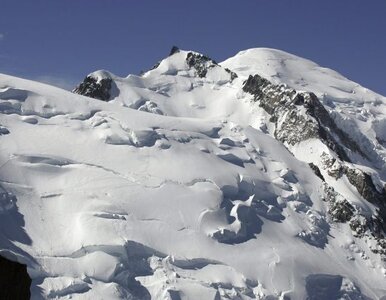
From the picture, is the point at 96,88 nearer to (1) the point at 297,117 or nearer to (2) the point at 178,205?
(1) the point at 297,117

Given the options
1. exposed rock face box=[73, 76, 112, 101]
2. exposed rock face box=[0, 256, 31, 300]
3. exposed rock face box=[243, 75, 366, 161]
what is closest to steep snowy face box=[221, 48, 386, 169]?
exposed rock face box=[243, 75, 366, 161]

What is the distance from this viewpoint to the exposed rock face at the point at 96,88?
92.8 metres

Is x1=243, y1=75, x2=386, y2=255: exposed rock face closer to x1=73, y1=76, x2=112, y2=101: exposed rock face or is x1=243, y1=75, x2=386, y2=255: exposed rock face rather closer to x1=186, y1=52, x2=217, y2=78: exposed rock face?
x1=186, y1=52, x2=217, y2=78: exposed rock face

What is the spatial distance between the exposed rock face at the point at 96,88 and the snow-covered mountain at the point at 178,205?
30.4ft

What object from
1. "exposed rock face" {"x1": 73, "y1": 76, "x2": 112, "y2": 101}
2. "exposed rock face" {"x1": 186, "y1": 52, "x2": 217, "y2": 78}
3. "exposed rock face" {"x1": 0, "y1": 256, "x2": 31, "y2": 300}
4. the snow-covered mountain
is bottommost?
the snow-covered mountain

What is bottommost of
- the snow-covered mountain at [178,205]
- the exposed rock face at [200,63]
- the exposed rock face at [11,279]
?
the snow-covered mountain at [178,205]

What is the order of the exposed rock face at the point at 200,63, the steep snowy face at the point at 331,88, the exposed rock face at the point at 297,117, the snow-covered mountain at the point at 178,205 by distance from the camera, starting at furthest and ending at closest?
1. the steep snowy face at the point at 331,88
2. the exposed rock face at the point at 200,63
3. the exposed rock face at the point at 297,117
4. the snow-covered mountain at the point at 178,205

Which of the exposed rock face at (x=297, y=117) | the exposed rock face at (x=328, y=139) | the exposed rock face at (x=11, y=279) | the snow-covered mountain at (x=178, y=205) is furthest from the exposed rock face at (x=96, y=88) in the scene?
the exposed rock face at (x=11, y=279)

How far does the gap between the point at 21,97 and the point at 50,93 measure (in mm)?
4168

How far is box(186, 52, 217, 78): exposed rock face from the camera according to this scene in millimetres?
103750

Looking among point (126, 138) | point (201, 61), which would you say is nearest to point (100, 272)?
point (126, 138)

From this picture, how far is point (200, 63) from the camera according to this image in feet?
344

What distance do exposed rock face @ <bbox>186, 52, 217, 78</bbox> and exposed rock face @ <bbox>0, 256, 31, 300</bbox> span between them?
91956 mm

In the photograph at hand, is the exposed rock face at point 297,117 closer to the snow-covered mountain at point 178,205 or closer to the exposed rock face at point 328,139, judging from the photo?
the exposed rock face at point 328,139
